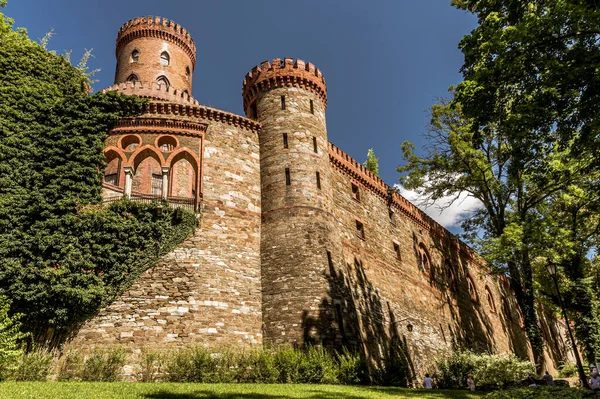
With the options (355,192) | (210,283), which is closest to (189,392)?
(210,283)

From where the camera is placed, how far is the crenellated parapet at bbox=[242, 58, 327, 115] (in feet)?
71.1

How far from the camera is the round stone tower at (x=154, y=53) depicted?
103 ft

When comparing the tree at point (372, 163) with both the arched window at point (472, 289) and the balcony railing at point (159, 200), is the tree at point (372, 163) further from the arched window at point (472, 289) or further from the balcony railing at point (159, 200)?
the balcony railing at point (159, 200)

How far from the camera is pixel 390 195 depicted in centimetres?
2781

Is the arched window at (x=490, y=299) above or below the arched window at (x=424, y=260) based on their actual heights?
below

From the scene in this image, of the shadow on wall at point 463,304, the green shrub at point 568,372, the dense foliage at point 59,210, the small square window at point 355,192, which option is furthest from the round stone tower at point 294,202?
the green shrub at point 568,372

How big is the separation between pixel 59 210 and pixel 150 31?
21019mm

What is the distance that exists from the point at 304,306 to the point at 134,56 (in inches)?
914

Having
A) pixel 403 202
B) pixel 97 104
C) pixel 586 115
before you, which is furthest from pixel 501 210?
pixel 97 104

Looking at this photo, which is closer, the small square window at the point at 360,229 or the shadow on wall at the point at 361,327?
the shadow on wall at the point at 361,327

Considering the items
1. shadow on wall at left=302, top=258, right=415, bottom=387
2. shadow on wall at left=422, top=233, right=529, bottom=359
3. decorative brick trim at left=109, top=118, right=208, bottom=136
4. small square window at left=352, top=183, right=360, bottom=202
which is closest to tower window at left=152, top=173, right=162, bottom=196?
decorative brick trim at left=109, top=118, right=208, bottom=136

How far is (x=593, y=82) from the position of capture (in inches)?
401

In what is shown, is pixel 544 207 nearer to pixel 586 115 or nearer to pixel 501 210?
pixel 501 210

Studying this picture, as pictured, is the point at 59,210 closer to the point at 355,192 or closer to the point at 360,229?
the point at 360,229
